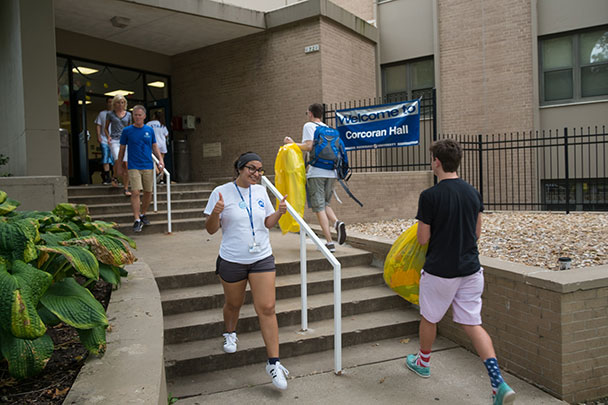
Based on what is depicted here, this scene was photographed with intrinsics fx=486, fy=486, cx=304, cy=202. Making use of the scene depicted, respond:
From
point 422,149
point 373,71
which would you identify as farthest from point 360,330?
point 373,71

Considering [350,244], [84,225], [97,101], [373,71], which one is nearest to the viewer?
[84,225]

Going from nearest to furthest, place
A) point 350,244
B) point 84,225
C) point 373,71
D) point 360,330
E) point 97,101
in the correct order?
point 84,225
point 360,330
point 350,244
point 97,101
point 373,71

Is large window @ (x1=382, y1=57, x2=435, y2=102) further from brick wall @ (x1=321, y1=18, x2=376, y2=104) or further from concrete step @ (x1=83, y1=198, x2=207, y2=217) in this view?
concrete step @ (x1=83, y1=198, x2=207, y2=217)

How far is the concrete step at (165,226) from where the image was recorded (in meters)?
7.45

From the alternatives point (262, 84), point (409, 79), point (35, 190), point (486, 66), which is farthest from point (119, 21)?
point (486, 66)

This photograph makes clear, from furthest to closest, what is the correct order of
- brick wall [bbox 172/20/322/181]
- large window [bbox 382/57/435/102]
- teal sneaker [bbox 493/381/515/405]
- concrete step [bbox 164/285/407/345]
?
large window [bbox 382/57/435/102] → brick wall [bbox 172/20/322/181] → concrete step [bbox 164/285/407/345] → teal sneaker [bbox 493/381/515/405]

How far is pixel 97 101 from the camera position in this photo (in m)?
12.8

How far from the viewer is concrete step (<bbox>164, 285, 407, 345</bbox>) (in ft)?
13.9

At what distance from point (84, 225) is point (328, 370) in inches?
91.8

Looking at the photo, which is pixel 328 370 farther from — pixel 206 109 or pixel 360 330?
pixel 206 109

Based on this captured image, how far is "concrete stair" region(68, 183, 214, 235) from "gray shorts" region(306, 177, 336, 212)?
2639 mm

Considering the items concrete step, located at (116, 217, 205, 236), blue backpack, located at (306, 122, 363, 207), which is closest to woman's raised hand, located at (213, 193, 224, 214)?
blue backpack, located at (306, 122, 363, 207)

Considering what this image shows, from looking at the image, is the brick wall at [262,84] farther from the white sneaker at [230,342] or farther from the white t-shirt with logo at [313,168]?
the white sneaker at [230,342]

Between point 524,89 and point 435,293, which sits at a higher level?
point 524,89
